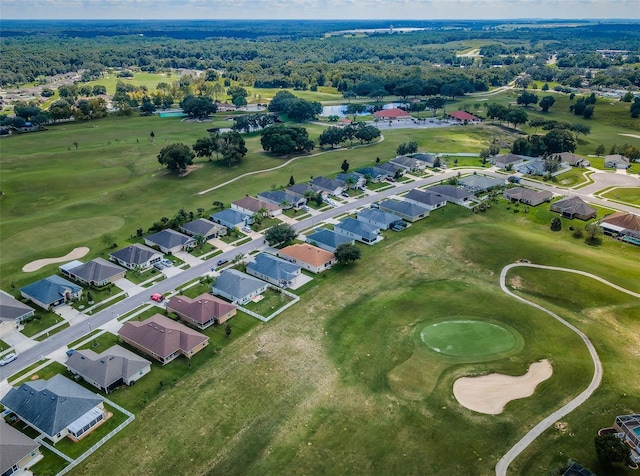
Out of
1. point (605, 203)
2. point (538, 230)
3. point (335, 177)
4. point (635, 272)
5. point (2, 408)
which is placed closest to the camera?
point (2, 408)

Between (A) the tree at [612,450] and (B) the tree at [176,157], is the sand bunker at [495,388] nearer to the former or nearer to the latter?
(A) the tree at [612,450]

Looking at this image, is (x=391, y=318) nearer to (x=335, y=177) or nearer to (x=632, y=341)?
(x=632, y=341)

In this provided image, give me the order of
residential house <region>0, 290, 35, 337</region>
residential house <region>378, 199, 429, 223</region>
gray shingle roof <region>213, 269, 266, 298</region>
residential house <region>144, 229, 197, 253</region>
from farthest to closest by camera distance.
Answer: residential house <region>378, 199, 429, 223</region> < residential house <region>144, 229, 197, 253</region> < gray shingle roof <region>213, 269, 266, 298</region> < residential house <region>0, 290, 35, 337</region>

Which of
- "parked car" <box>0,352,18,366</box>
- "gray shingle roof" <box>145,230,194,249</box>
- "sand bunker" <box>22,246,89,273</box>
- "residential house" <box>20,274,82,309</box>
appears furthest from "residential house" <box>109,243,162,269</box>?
"parked car" <box>0,352,18,366</box>

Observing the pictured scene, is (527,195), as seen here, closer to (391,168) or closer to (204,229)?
(391,168)

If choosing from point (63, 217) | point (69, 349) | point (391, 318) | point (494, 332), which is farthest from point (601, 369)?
point (63, 217)

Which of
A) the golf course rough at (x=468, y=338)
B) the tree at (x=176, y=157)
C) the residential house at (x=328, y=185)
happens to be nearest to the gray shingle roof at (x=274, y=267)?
the golf course rough at (x=468, y=338)

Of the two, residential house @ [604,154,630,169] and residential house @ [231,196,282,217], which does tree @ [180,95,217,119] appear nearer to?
residential house @ [231,196,282,217]

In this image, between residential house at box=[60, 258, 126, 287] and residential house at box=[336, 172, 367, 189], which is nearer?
residential house at box=[60, 258, 126, 287]
